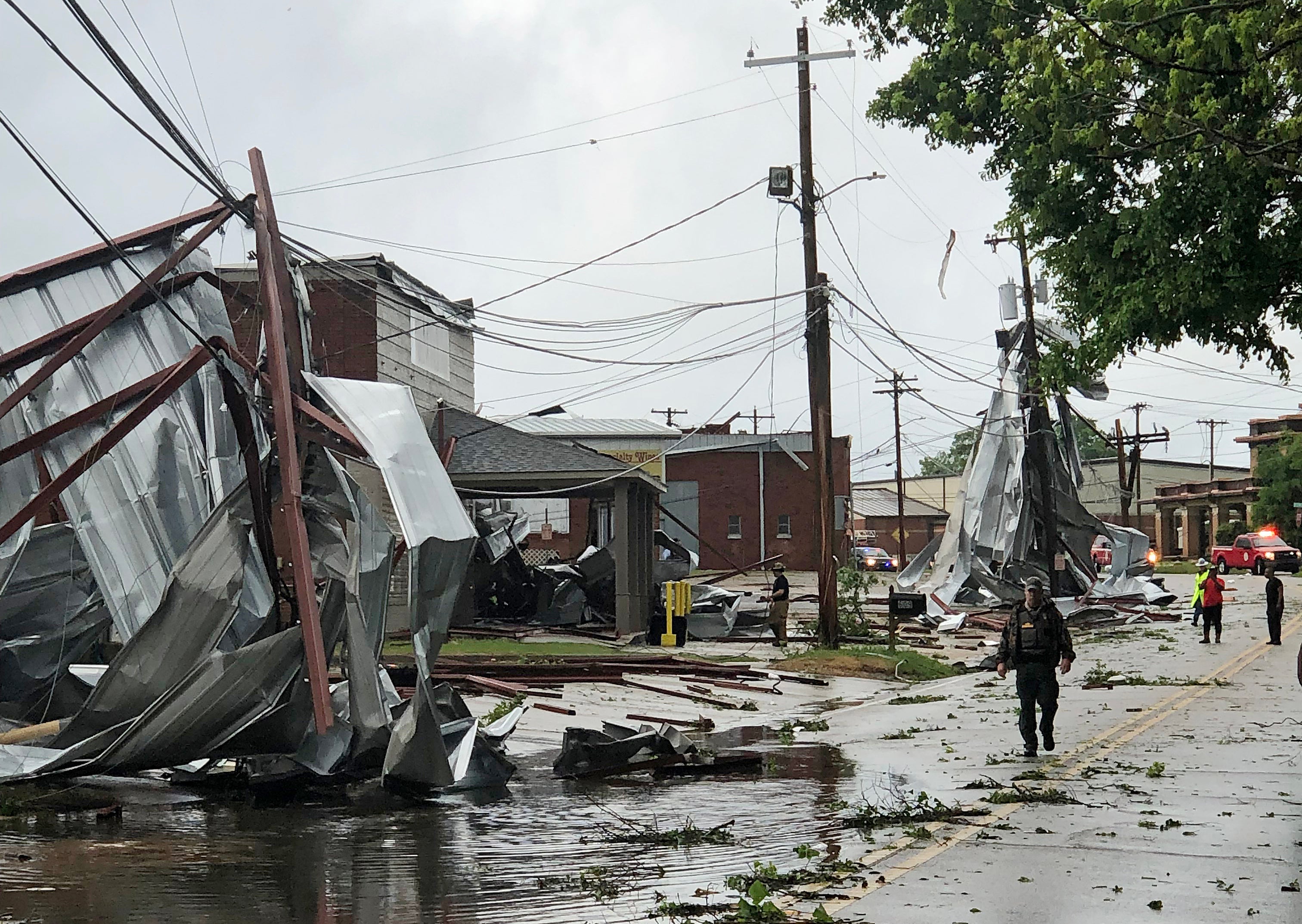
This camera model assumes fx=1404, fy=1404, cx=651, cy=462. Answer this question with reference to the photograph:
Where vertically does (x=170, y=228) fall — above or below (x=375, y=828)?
above

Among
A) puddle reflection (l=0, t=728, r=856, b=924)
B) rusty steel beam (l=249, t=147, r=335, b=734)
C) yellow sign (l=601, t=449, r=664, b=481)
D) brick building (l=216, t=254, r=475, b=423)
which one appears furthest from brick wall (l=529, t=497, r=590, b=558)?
puddle reflection (l=0, t=728, r=856, b=924)

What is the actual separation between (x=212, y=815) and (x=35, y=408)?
238 inches

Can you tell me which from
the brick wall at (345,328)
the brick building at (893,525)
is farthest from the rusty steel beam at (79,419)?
the brick building at (893,525)

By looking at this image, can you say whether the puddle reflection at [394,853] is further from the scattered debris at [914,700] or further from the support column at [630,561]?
the support column at [630,561]

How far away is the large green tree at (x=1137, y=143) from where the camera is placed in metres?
12.2

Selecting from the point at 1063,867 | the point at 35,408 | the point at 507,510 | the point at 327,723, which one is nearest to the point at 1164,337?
the point at 1063,867

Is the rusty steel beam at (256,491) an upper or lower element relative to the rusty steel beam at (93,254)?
lower

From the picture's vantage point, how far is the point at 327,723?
1158 centimetres

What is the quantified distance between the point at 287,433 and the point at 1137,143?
942cm

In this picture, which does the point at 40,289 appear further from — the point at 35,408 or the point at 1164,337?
the point at 1164,337

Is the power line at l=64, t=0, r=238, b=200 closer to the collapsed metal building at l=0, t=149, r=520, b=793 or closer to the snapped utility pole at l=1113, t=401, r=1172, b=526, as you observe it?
the collapsed metal building at l=0, t=149, r=520, b=793

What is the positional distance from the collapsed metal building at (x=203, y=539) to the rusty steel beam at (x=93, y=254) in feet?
0.08

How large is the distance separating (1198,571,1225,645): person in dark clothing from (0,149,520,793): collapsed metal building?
2016 cm

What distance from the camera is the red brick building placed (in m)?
66.2
